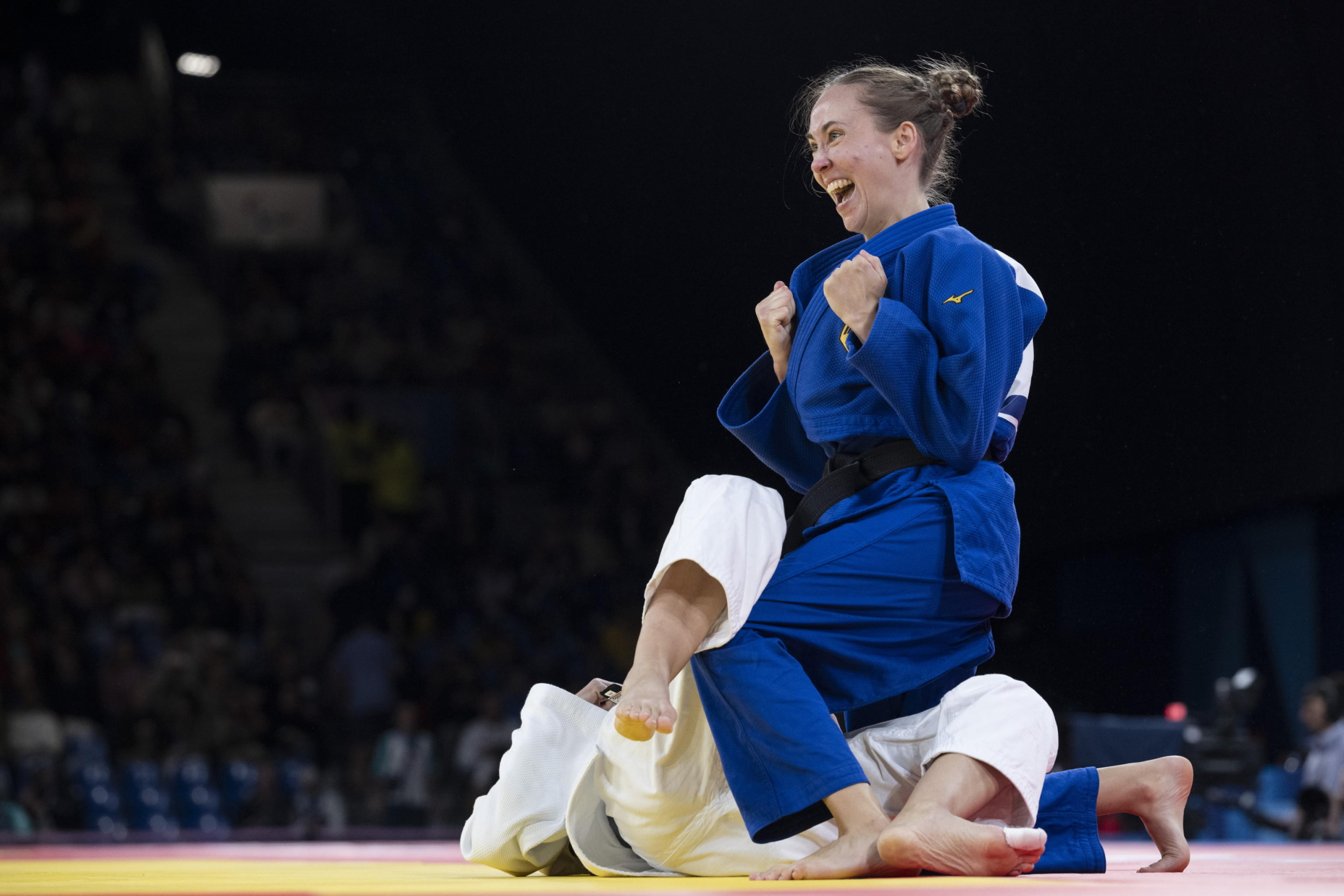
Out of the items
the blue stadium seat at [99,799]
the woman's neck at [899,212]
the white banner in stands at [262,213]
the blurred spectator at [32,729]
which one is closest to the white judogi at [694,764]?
the woman's neck at [899,212]

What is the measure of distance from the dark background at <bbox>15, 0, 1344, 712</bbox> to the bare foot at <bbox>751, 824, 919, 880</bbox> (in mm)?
2276

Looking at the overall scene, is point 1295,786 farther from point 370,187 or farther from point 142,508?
point 370,187

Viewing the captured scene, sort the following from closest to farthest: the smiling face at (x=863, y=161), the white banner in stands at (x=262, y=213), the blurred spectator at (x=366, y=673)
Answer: the smiling face at (x=863, y=161)
the blurred spectator at (x=366, y=673)
the white banner in stands at (x=262, y=213)

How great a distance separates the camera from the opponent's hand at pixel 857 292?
1.52m

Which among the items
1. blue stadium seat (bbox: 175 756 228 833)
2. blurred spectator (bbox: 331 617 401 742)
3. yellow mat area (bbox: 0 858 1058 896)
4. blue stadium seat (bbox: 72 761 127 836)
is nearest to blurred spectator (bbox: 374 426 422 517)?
blurred spectator (bbox: 331 617 401 742)

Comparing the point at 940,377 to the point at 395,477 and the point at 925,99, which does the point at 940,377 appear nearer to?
the point at 925,99

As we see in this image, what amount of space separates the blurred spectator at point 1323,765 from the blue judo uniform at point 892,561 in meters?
2.81

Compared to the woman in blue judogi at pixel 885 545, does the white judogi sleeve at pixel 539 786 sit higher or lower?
lower

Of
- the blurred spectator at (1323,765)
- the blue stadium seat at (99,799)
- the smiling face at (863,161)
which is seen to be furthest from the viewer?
the blue stadium seat at (99,799)

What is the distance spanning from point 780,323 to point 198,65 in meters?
9.73

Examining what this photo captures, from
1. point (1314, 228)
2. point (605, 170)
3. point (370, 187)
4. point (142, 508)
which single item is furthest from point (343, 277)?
point (1314, 228)

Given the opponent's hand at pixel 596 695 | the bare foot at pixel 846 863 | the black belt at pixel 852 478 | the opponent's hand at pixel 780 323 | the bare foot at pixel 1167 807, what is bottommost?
the bare foot at pixel 1167 807

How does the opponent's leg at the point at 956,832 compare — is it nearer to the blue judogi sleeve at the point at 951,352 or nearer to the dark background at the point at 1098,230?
the blue judogi sleeve at the point at 951,352

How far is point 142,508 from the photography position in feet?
20.7
